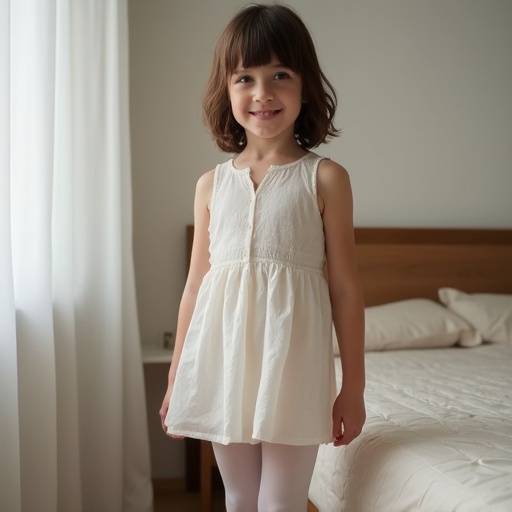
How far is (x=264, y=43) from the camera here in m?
1.35

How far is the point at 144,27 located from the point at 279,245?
78.8 inches

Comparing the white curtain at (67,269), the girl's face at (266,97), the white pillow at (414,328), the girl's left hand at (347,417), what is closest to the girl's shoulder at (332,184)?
the girl's face at (266,97)

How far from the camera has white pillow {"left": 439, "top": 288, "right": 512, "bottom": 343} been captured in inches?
116

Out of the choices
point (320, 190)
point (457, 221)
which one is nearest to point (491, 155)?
point (457, 221)

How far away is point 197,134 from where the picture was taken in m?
3.09

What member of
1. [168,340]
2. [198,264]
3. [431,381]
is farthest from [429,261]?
[198,264]

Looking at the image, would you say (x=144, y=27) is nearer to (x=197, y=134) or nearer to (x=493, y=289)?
(x=197, y=134)

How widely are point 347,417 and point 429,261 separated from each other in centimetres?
199

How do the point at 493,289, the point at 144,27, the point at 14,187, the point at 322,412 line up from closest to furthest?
the point at 322,412
the point at 14,187
the point at 144,27
the point at 493,289

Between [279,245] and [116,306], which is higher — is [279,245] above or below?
above

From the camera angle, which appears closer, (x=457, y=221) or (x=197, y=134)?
(x=197, y=134)

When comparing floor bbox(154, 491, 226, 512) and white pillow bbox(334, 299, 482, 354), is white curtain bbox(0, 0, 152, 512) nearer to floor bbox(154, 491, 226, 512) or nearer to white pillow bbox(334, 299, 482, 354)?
floor bbox(154, 491, 226, 512)

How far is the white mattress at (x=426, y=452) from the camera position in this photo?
3.99 feet

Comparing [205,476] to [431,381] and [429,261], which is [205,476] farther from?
[429,261]
